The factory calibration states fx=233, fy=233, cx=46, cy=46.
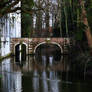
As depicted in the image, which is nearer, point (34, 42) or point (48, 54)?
point (34, 42)

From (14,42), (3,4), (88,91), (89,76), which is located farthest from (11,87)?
(14,42)

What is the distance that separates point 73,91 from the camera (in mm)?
8023

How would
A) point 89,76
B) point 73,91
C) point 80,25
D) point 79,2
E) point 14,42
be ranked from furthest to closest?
point 14,42
point 89,76
point 73,91
point 79,2
point 80,25

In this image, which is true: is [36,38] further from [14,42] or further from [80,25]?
[80,25]

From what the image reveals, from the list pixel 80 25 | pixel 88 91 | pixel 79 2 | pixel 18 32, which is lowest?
pixel 88 91

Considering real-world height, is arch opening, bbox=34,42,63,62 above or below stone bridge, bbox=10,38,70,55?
below

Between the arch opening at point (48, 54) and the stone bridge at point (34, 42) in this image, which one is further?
the stone bridge at point (34, 42)

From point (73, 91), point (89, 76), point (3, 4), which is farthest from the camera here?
point (89, 76)

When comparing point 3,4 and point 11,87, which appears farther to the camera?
point 11,87

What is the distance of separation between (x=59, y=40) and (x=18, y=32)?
4.82 m

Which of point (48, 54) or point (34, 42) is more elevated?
point (34, 42)

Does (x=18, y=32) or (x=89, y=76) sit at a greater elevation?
(x=18, y=32)

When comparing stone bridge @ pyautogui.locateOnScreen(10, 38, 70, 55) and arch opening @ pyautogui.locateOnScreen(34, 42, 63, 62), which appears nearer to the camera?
arch opening @ pyautogui.locateOnScreen(34, 42, 63, 62)

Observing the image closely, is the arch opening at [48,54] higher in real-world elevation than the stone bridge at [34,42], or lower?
lower
